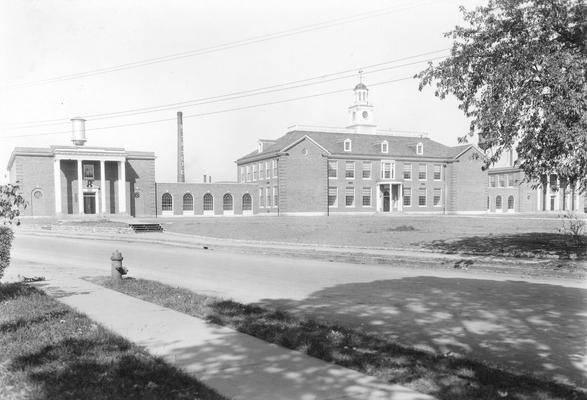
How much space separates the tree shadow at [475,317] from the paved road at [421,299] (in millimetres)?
14

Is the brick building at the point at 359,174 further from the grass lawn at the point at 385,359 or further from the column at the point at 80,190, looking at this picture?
the grass lawn at the point at 385,359

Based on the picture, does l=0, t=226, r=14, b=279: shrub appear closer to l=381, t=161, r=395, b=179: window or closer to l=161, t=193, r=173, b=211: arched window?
l=161, t=193, r=173, b=211: arched window

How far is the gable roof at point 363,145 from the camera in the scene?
219 feet

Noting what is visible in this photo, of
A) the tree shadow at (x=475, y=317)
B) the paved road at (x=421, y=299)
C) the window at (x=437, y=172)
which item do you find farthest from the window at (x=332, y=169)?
the tree shadow at (x=475, y=317)

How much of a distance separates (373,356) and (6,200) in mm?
7326

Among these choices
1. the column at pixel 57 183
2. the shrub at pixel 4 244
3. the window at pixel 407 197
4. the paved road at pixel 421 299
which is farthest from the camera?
the window at pixel 407 197

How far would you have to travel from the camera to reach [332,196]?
66625mm

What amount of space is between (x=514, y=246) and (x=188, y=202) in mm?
50344

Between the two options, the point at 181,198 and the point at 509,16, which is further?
the point at 181,198

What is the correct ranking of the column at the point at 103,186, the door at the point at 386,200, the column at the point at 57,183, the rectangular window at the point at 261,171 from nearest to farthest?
the column at the point at 57,183 → the column at the point at 103,186 → the rectangular window at the point at 261,171 → the door at the point at 386,200

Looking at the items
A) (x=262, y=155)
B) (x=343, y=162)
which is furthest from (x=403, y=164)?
(x=262, y=155)

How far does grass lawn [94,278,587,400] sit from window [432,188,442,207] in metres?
66.9

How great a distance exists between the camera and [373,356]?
5.96 meters

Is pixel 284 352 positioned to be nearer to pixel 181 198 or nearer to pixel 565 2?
pixel 565 2
